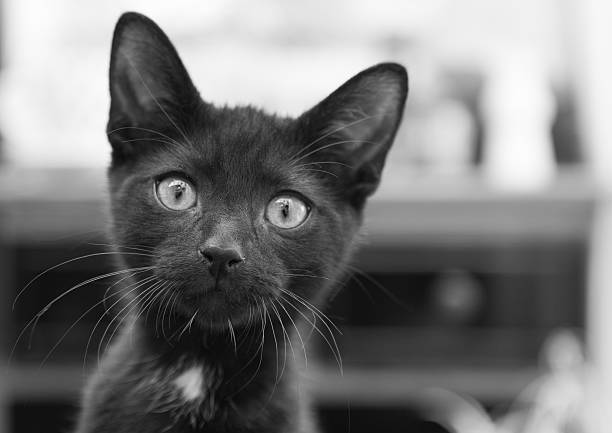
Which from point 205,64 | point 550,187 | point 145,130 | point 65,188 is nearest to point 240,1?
point 205,64

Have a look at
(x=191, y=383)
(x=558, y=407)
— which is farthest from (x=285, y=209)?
(x=558, y=407)

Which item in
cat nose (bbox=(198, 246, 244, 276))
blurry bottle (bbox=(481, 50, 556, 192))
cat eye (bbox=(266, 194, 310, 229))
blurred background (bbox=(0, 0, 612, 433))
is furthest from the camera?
blurry bottle (bbox=(481, 50, 556, 192))

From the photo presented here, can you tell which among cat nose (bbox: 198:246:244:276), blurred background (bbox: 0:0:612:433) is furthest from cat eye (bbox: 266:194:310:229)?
blurred background (bbox: 0:0:612:433)

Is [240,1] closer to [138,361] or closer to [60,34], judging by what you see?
[60,34]

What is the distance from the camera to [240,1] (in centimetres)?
268

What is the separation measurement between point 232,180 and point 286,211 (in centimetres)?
8

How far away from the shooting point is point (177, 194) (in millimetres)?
825

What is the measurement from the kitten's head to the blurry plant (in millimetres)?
374

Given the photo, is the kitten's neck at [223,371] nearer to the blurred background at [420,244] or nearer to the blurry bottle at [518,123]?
the blurred background at [420,244]

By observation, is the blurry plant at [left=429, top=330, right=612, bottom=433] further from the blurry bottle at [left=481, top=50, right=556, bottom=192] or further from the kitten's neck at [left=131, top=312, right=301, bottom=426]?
the blurry bottle at [left=481, top=50, right=556, bottom=192]

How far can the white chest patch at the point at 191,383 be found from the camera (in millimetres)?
834

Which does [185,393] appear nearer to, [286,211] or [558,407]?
[286,211]

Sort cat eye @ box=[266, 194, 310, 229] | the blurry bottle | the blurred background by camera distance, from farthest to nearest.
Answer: the blurry bottle
the blurred background
cat eye @ box=[266, 194, 310, 229]

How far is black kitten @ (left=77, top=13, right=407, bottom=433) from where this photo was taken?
788 millimetres
